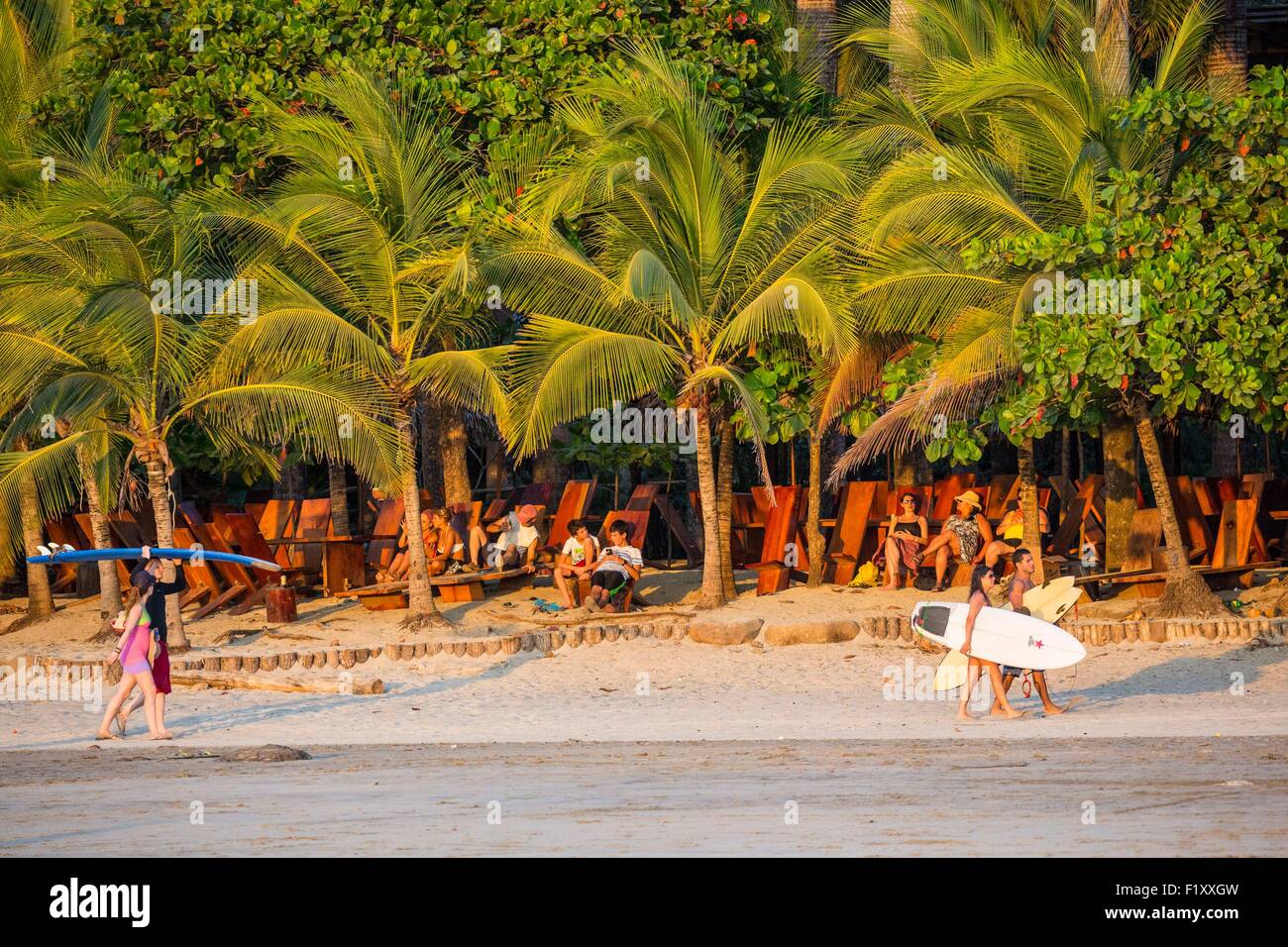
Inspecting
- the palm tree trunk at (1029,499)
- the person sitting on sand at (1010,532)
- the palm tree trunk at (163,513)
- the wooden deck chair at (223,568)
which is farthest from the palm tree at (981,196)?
the wooden deck chair at (223,568)

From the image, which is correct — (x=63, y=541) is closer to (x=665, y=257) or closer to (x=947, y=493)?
(x=665, y=257)

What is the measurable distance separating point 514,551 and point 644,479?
327 inches

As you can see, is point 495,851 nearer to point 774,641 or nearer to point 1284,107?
point 774,641

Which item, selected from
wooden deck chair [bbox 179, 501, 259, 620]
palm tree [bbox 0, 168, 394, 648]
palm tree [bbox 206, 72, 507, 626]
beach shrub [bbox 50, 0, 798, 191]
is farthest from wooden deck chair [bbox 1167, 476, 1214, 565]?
wooden deck chair [bbox 179, 501, 259, 620]

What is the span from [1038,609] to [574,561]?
5.43 metres

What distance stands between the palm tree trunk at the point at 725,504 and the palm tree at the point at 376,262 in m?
A: 2.50

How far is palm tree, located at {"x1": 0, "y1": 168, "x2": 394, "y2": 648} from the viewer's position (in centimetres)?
1510

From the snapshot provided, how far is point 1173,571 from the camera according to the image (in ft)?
50.6

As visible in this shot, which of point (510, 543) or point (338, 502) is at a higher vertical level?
point (338, 502)

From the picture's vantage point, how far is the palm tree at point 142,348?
1510 cm

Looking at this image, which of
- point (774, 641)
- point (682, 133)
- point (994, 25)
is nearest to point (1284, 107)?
point (994, 25)

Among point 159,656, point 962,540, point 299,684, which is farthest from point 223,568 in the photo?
point 962,540

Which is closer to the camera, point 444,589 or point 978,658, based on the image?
point 978,658

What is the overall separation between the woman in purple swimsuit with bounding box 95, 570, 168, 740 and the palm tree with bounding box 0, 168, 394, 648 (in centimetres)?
368
